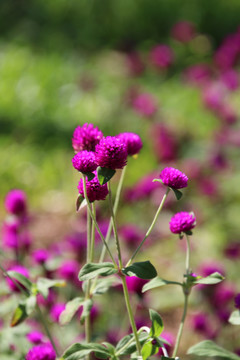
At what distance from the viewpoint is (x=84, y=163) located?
43.4 inches

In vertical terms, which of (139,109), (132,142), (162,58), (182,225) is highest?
(162,58)

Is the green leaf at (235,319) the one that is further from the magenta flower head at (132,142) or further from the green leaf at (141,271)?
the magenta flower head at (132,142)

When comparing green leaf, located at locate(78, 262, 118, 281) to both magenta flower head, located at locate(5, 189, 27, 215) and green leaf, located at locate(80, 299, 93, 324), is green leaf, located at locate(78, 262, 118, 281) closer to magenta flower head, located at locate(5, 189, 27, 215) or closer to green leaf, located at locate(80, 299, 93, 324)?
green leaf, located at locate(80, 299, 93, 324)

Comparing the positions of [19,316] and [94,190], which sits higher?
[94,190]

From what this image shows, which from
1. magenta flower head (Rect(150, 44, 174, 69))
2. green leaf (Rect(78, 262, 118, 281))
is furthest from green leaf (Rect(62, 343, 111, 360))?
magenta flower head (Rect(150, 44, 174, 69))

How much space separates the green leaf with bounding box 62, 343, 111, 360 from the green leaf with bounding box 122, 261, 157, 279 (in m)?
0.19

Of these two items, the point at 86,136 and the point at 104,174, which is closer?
the point at 104,174

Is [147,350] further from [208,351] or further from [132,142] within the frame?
[132,142]

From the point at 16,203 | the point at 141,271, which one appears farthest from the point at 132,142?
the point at 16,203

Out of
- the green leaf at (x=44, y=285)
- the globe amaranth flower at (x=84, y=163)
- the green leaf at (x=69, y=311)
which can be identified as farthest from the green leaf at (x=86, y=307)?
the globe amaranth flower at (x=84, y=163)

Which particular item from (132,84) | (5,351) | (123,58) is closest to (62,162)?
(132,84)

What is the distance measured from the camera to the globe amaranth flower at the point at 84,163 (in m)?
1.10

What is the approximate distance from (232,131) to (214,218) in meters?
0.66

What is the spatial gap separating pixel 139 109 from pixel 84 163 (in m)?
2.81
